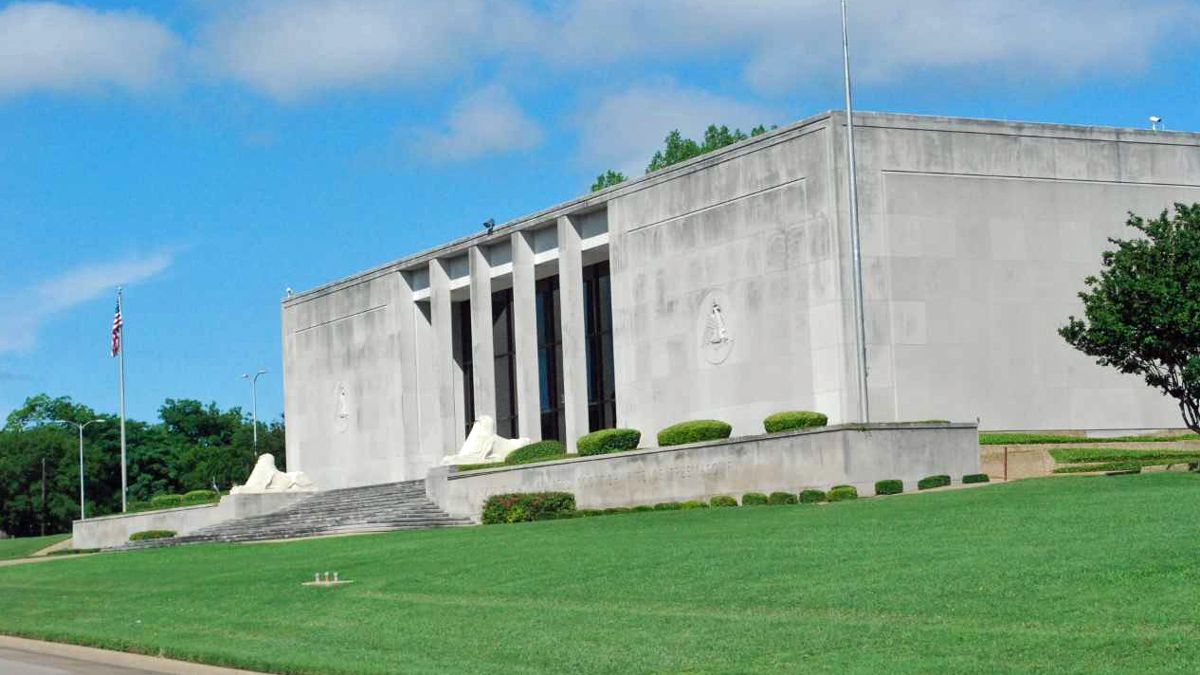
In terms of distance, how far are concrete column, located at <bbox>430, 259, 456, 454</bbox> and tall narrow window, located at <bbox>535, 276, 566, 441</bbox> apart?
12.2 feet

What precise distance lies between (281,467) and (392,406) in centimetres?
5628

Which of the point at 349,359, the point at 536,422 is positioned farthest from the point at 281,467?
the point at 536,422

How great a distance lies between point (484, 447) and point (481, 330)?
29.8 ft

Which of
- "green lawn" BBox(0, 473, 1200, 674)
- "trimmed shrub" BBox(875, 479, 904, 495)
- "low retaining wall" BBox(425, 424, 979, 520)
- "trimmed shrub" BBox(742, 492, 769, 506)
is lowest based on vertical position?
"green lawn" BBox(0, 473, 1200, 674)

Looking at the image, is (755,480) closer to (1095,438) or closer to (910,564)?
(1095,438)

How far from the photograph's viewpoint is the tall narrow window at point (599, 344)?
58.5 meters

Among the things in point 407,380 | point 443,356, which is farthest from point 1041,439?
point 407,380

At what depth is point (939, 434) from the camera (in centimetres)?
3725

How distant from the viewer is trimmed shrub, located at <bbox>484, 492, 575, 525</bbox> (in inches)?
1646

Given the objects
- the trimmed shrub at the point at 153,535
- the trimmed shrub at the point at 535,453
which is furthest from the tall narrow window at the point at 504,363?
the trimmed shrub at the point at 535,453

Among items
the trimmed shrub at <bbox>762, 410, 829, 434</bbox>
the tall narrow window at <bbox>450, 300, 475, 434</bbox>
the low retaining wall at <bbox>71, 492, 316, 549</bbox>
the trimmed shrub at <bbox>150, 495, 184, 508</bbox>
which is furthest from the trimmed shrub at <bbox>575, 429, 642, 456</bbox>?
the trimmed shrub at <bbox>150, 495, 184, 508</bbox>

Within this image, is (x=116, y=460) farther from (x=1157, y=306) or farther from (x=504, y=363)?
(x=1157, y=306)

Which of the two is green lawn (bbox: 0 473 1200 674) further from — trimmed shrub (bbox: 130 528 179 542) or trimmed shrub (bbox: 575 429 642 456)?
trimmed shrub (bbox: 130 528 179 542)

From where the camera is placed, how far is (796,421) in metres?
40.4
